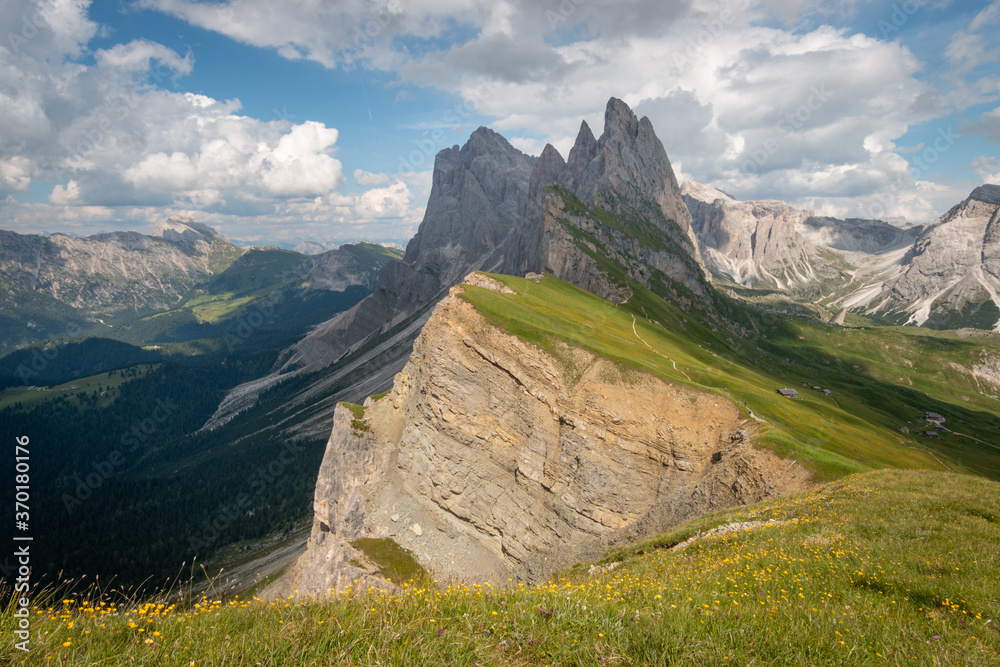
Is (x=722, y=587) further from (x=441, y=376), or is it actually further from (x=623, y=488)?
(x=441, y=376)

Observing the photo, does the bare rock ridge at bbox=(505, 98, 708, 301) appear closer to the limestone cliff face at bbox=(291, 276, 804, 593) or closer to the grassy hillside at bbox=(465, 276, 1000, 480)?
the grassy hillside at bbox=(465, 276, 1000, 480)

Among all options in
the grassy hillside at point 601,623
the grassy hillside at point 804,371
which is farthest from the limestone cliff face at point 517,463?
the grassy hillside at point 601,623

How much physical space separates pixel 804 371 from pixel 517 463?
131m

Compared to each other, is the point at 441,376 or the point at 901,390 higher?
the point at 441,376

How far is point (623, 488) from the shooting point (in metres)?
42.4

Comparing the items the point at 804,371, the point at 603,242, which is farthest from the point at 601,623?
the point at 804,371

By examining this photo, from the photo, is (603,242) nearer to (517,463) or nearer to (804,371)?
(804,371)

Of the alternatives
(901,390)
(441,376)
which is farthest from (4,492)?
(901,390)

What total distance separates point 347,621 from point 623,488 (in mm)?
40806

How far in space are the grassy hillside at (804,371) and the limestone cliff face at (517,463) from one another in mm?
3046

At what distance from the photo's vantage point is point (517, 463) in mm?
48438

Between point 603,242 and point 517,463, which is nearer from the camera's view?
point 517,463

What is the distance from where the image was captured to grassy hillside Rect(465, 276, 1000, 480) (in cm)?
4878

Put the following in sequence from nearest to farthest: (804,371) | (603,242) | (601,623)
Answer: (601,623), (804,371), (603,242)
